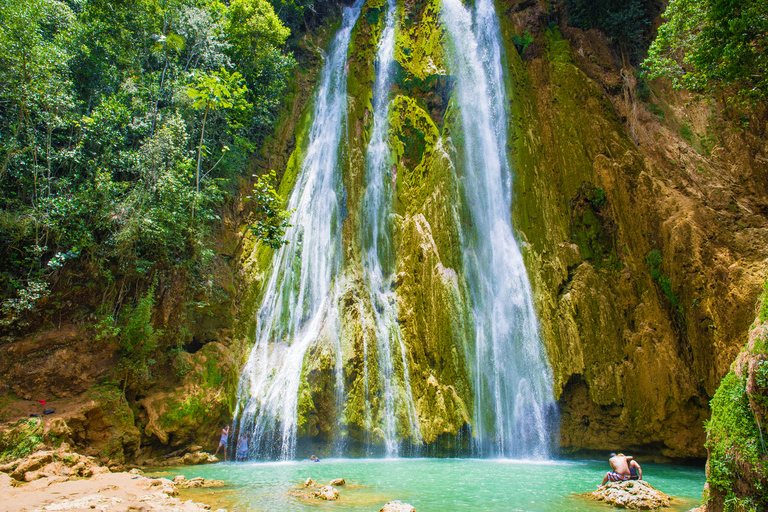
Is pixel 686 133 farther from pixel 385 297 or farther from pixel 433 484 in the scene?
pixel 433 484

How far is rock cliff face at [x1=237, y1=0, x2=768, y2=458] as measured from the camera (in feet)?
37.4

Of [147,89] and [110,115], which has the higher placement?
[147,89]

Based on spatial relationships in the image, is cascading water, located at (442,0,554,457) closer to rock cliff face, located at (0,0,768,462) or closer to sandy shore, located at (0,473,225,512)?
rock cliff face, located at (0,0,768,462)

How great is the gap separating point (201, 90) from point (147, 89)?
5.68ft

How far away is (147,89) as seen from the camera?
13.6 metres

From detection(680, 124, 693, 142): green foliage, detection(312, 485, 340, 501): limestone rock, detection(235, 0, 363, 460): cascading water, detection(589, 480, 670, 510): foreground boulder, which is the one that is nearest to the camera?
detection(589, 480, 670, 510): foreground boulder

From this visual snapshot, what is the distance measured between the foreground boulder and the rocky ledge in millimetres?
6325

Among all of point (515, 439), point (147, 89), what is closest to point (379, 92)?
point (147, 89)

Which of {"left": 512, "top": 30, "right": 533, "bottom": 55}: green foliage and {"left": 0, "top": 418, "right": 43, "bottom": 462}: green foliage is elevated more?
{"left": 512, "top": 30, "right": 533, "bottom": 55}: green foliage

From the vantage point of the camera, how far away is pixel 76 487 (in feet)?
21.9

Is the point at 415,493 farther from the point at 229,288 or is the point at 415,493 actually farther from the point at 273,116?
the point at 273,116

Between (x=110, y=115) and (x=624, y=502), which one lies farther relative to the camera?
(x=110, y=115)

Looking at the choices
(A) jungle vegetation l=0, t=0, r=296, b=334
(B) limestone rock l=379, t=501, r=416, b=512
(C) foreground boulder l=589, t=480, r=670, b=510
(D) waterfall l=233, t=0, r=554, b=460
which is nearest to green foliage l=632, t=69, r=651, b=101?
(D) waterfall l=233, t=0, r=554, b=460

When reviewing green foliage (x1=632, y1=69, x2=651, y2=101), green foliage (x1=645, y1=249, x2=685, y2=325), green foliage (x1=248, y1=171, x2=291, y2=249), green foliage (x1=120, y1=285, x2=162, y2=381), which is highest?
green foliage (x1=632, y1=69, x2=651, y2=101)
